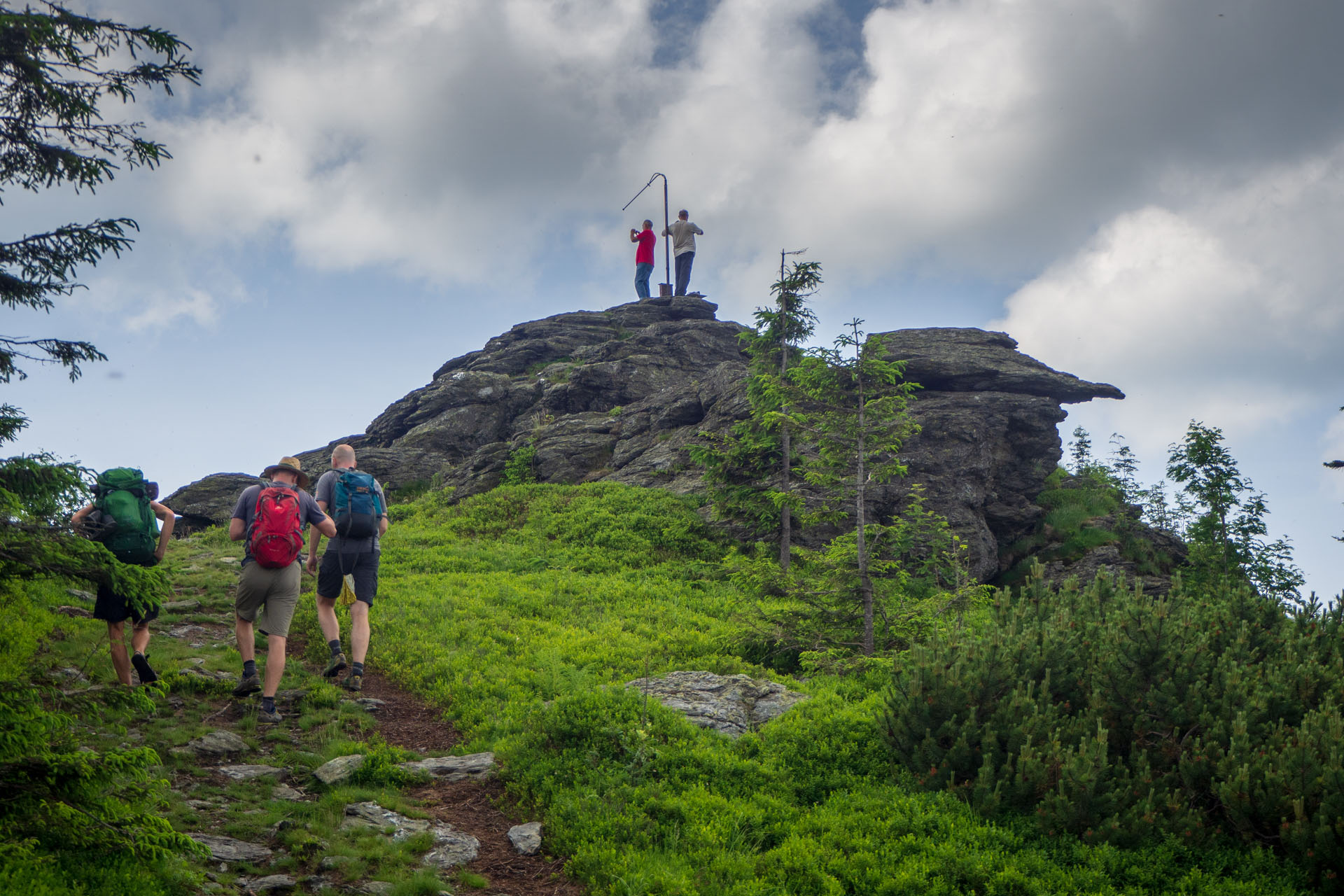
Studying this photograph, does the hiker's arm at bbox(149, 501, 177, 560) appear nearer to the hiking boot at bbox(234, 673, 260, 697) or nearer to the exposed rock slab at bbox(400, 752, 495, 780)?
the hiking boot at bbox(234, 673, 260, 697)

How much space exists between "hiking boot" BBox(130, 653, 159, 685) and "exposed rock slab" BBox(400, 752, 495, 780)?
332cm

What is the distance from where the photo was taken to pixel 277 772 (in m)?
7.62

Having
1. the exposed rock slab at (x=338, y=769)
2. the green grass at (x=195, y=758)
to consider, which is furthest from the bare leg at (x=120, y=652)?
the exposed rock slab at (x=338, y=769)

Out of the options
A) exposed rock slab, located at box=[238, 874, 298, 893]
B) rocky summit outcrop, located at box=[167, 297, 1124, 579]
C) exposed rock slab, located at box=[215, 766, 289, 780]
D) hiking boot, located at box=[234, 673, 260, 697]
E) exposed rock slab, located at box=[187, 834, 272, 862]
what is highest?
rocky summit outcrop, located at box=[167, 297, 1124, 579]

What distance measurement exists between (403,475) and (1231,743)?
92.9 feet

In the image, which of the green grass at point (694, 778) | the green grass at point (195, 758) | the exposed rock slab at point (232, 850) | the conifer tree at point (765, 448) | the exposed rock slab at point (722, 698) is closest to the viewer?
the green grass at point (195, 758)

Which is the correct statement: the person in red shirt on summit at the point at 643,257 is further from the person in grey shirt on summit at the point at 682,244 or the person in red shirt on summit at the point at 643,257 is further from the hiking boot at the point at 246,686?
the hiking boot at the point at 246,686

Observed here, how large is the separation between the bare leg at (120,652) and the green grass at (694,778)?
3.28 m

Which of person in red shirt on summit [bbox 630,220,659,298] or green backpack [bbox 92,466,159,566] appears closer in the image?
green backpack [bbox 92,466,159,566]

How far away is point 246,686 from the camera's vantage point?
30.3 ft

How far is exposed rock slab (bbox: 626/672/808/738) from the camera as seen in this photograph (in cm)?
906

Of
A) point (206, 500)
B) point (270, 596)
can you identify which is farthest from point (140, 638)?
point (206, 500)

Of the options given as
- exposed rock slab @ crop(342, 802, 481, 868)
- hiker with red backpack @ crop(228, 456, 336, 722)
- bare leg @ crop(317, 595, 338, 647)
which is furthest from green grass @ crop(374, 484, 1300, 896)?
hiker with red backpack @ crop(228, 456, 336, 722)

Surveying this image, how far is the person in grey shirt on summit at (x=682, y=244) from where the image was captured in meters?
35.6
